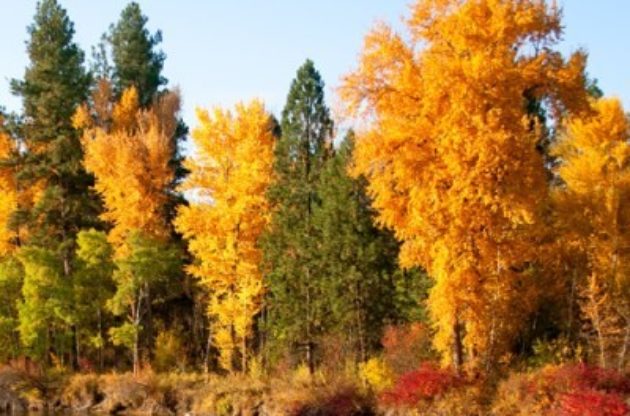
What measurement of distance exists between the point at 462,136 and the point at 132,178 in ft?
61.1

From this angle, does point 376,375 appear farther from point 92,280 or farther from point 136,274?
point 92,280

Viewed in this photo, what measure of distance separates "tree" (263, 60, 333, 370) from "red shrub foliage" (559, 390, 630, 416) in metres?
11.7

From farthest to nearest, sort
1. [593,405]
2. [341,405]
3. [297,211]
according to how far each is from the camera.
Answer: [297,211]
[341,405]
[593,405]

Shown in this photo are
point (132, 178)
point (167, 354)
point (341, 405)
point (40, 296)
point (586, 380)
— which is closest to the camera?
point (586, 380)

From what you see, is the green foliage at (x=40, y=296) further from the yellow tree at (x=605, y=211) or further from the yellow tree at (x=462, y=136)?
the yellow tree at (x=605, y=211)

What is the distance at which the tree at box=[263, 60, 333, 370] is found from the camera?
29.9 m

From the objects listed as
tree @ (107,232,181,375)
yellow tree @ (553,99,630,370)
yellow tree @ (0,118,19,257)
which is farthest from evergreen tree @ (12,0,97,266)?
yellow tree @ (553,99,630,370)

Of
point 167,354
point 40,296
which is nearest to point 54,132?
point 40,296

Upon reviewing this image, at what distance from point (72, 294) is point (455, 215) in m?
21.1

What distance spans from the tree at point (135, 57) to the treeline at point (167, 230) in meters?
0.08

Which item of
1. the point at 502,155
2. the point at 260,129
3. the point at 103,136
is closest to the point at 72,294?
the point at 103,136

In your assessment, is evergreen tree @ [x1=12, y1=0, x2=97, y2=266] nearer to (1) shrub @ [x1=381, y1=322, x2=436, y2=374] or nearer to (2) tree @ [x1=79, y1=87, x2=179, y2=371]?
(2) tree @ [x1=79, y1=87, x2=179, y2=371]

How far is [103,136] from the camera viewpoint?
37.3 meters

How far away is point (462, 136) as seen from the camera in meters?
19.9
